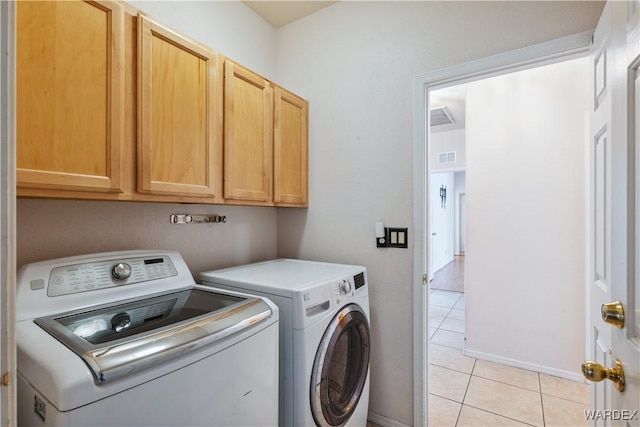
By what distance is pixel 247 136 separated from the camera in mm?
1621

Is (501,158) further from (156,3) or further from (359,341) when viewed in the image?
(156,3)

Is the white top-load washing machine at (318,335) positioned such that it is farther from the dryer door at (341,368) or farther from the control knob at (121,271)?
the control knob at (121,271)

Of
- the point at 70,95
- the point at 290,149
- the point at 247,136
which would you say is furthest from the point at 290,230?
the point at 70,95

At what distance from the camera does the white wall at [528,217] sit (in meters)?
2.37

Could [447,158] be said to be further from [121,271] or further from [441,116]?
[121,271]

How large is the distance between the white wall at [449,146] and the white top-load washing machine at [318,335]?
4.07 meters

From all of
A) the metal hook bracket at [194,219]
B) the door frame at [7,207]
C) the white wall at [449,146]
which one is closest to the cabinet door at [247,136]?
→ the metal hook bracket at [194,219]

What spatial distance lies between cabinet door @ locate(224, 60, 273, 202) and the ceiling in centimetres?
73

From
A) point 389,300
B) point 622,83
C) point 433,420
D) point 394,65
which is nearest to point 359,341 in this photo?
point 389,300

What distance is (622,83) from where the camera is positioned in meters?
0.82

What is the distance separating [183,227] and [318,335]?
942mm

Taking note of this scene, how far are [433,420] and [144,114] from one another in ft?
7.56

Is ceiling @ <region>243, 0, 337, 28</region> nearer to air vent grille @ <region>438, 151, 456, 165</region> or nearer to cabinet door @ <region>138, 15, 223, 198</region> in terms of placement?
cabinet door @ <region>138, 15, 223, 198</region>

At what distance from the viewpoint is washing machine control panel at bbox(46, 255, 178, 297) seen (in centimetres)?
106
